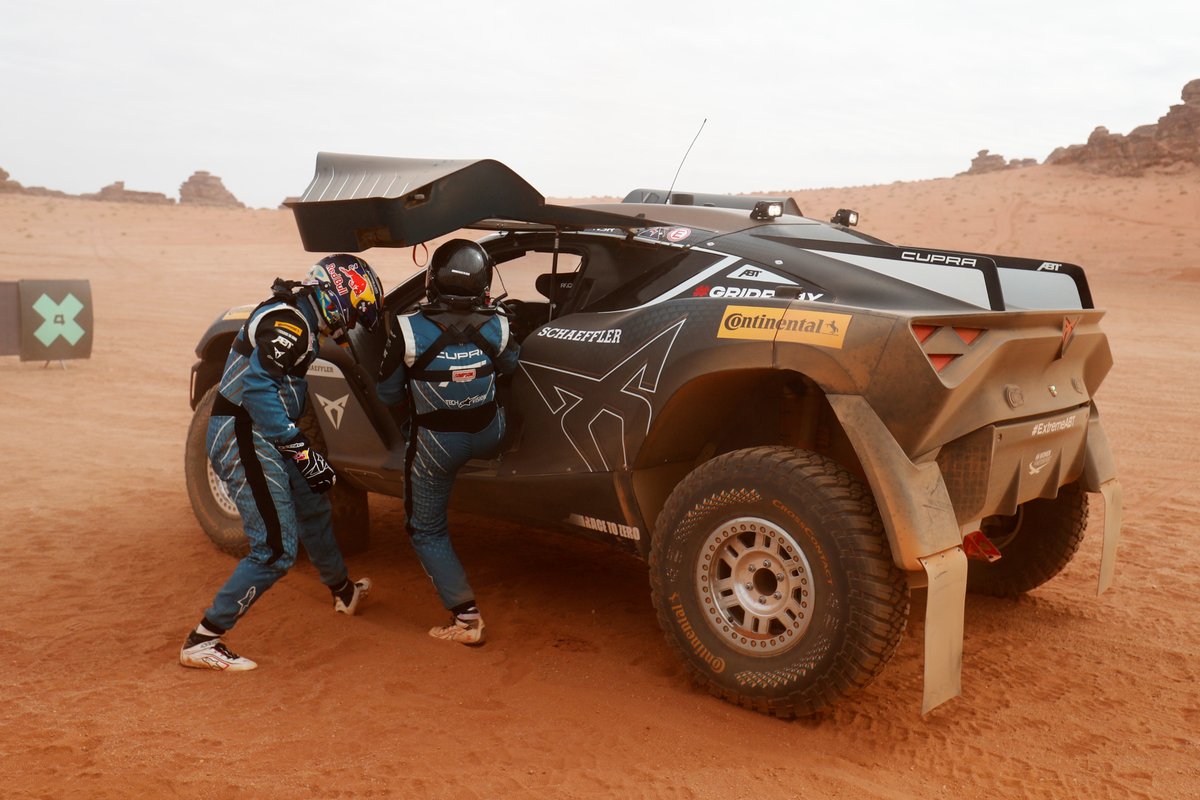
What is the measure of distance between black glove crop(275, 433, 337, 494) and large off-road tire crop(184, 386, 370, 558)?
58.3 inches

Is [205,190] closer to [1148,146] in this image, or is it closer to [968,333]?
[1148,146]

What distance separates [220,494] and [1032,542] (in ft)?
14.9

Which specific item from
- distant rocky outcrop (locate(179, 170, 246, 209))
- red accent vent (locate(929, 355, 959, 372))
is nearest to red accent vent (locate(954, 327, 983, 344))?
red accent vent (locate(929, 355, 959, 372))

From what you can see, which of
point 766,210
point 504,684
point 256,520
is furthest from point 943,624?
point 256,520

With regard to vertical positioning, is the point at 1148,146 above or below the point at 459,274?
above

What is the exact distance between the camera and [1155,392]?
39.5 ft

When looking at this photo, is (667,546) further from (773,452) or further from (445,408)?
(445,408)

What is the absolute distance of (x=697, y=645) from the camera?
3947 millimetres

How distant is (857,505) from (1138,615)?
8.07 feet

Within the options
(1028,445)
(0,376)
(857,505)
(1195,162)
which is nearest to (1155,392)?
(1028,445)

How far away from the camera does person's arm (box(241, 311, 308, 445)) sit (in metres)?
4.17

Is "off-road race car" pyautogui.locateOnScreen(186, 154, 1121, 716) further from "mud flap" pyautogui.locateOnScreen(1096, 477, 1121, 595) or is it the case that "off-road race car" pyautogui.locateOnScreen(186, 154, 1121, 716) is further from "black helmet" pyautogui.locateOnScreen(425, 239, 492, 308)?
"black helmet" pyautogui.locateOnScreen(425, 239, 492, 308)

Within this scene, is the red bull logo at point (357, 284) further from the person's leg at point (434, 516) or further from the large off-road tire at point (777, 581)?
the large off-road tire at point (777, 581)

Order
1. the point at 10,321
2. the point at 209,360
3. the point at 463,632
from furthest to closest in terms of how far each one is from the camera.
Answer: the point at 10,321 → the point at 209,360 → the point at 463,632
